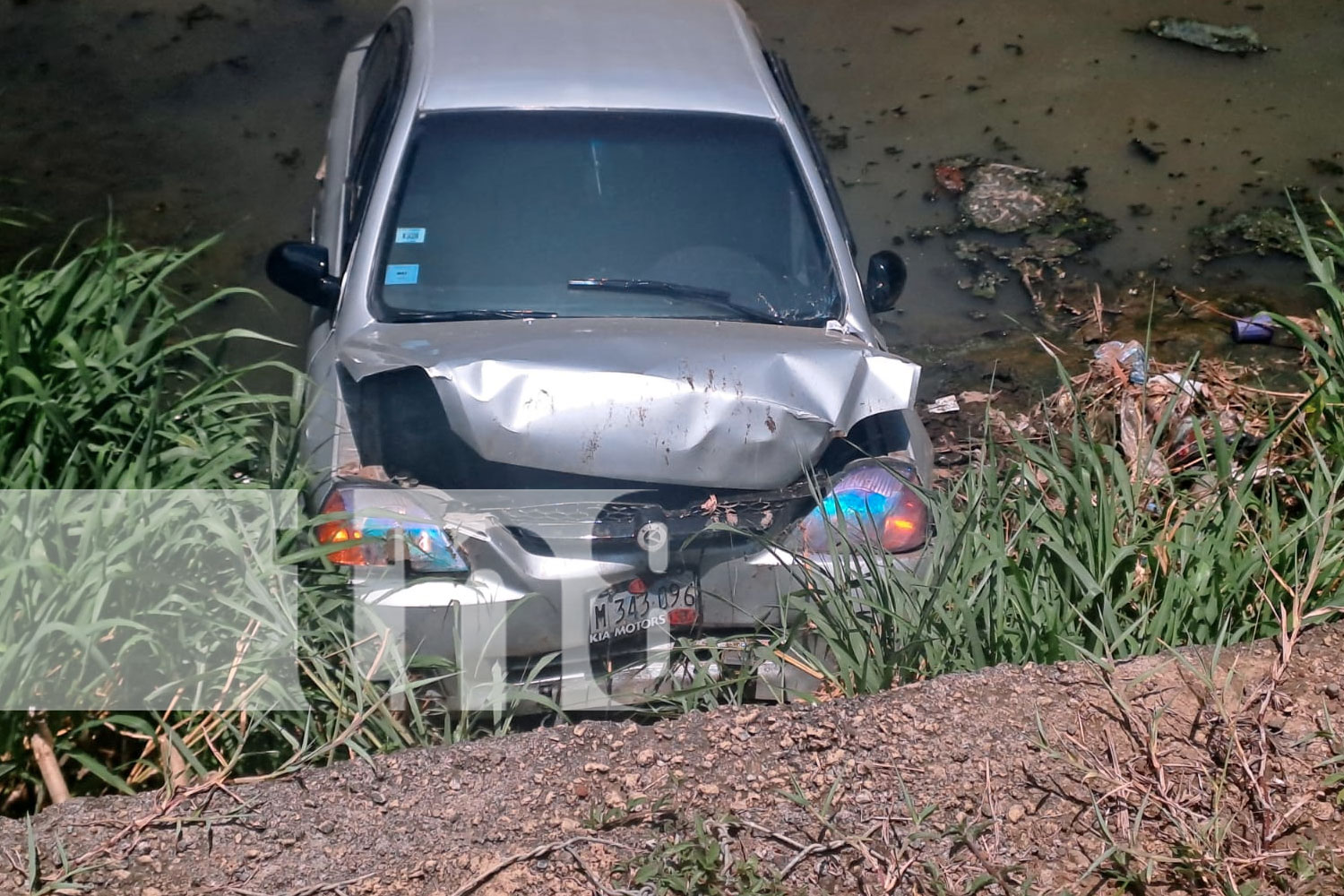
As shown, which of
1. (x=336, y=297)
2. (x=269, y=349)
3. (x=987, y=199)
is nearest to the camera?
(x=336, y=297)

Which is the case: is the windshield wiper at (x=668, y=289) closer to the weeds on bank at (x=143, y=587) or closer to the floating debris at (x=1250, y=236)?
the weeds on bank at (x=143, y=587)

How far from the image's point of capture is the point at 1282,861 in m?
2.36

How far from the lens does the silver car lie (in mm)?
2986

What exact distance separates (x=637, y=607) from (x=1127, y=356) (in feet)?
9.10

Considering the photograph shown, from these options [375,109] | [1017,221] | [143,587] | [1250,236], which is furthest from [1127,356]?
[143,587]

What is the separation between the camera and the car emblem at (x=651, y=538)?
2.96 meters

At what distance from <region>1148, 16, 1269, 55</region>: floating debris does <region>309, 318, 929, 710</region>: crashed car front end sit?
232 inches

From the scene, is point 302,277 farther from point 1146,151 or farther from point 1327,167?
point 1327,167

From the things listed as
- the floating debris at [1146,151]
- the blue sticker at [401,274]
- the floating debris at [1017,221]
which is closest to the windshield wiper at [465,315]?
the blue sticker at [401,274]

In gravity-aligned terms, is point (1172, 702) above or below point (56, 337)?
below

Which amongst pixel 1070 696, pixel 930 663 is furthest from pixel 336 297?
pixel 1070 696

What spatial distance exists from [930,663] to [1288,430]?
1.70 m

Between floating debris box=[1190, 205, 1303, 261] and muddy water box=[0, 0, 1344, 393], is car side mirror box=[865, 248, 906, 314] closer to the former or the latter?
muddy water box=[0, 0, 1344, 393]

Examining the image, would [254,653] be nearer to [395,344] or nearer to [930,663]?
[395,344]
